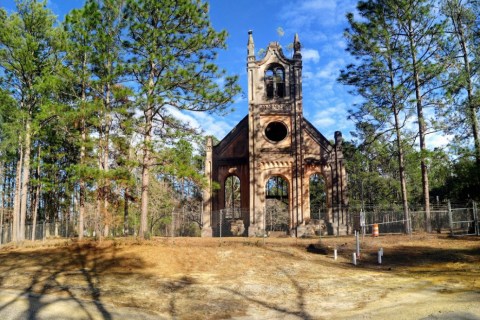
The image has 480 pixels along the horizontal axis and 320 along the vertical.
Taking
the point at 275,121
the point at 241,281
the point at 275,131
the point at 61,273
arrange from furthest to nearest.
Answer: the point at 275,131
the point at 275,121
the point at 61,273
the point at 241,281

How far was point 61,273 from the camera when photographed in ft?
46.4

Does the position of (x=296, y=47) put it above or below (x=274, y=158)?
above

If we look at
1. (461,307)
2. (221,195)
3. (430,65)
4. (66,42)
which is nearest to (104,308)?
(461,307)

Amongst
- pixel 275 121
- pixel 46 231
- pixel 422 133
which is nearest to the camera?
pixel 422 133

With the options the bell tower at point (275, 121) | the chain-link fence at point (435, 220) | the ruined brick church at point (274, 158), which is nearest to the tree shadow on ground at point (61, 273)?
the ruined brick church at point (274, 158)

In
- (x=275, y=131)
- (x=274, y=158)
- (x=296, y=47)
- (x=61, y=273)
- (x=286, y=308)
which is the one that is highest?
(x=296, y=47)

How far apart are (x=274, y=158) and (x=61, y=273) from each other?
662 inches

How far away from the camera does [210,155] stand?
1131 inches

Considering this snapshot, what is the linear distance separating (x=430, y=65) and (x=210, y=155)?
15.0m

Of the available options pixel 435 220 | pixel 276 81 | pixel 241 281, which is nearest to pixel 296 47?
pixel 276 81

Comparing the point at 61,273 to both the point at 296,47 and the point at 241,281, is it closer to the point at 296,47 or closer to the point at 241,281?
the point at 241,281

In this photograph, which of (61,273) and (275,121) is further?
(275,121)

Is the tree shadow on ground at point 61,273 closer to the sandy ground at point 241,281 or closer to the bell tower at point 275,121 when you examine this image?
the sandy ground at point 241,281

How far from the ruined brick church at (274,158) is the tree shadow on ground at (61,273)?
34.9 feet
